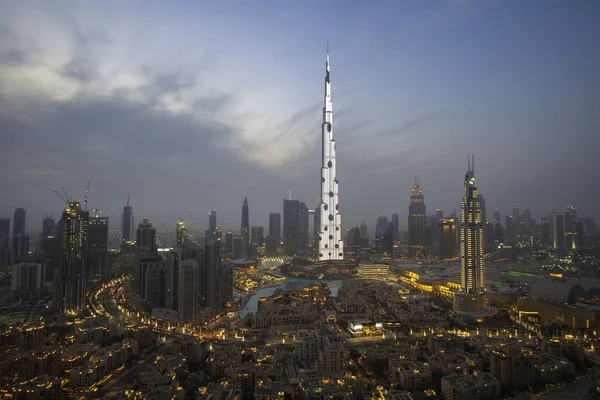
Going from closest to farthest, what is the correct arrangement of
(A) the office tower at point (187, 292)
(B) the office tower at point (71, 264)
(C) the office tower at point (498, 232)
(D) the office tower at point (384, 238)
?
(A) the office tower at point (187, 292) → (B) the office tower at point (71, 264) → (C) the office tower at point (498, 232) → (D) the office tower at point (384, 238)

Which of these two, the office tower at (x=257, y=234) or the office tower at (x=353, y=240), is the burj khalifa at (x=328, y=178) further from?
the office tower at (x=257, y=234)

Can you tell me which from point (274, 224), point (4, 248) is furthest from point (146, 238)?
point (274, 224)

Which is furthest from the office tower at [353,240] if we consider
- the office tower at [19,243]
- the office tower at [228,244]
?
the office tower at [19,243]

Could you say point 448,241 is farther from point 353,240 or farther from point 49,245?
point 49,245

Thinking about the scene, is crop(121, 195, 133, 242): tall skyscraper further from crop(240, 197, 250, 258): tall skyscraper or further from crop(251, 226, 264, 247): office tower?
crop(251, 226, 264, 247): office tower

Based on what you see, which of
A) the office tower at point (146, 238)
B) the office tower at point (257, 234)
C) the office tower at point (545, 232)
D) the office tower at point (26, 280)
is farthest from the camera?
the office tower at point (257, 234)

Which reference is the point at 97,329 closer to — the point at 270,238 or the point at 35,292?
the point at 35,292

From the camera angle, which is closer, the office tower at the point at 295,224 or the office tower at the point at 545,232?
the office tower at the point at 545,232
